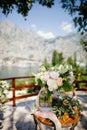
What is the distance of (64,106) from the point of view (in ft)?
15.0

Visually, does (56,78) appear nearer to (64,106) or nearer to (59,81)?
(59,81)

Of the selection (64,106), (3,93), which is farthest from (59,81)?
(3,93)

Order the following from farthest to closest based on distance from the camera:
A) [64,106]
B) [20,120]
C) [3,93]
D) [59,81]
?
[20,120], [3,93], [64,106], [59,81]

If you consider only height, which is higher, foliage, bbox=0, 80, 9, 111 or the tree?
the tree

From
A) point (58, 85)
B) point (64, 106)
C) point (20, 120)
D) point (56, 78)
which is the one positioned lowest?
point (20, 120)

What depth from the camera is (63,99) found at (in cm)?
471

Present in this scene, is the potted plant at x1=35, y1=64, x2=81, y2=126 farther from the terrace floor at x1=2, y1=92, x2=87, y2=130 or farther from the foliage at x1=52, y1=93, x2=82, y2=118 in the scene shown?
the terrace floor at x1=2, y1=92, x2=87, y2=130

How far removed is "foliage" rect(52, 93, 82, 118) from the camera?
4.50m

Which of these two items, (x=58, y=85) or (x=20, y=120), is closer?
(x=58, y=85)

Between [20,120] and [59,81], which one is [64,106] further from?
[20,120]

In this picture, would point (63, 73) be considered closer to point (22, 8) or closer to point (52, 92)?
point (52, 92)

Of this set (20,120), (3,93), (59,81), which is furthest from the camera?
(20,120)

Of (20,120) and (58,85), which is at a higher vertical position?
(58,85)

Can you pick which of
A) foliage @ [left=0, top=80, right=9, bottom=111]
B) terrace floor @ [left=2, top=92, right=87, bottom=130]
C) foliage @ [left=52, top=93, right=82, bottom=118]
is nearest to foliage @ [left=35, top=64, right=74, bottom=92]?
foliage @ [left=52, top=93, right=82, bottom=118]
